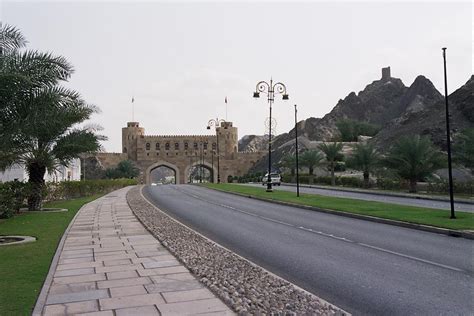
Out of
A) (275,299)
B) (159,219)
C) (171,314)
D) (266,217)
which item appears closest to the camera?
(171,314)

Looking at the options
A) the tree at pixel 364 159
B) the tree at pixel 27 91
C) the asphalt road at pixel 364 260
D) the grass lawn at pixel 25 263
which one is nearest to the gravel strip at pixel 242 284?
the asphalt road at pixel 364 260

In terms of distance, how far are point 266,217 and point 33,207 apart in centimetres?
1098

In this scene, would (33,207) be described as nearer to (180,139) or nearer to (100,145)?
(100,145)

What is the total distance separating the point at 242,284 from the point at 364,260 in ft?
10.6

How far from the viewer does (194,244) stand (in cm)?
1136

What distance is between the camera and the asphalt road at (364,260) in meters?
6.59

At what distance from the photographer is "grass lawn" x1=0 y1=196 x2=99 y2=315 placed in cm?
643

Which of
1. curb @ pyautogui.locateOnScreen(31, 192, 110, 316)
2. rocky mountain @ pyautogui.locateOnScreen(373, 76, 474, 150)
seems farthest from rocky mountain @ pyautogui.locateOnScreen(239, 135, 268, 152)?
curb @ pyautogui.locateOnScreen(31, 192, 110, 316)

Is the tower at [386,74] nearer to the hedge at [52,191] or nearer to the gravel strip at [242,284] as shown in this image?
the hedge at [52,191]

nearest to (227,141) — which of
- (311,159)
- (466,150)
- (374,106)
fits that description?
(374,106)

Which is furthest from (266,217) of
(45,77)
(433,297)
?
(433,297)

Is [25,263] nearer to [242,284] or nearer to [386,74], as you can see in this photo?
[242,284]

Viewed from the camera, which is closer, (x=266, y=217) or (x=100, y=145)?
(x=266, y=217)

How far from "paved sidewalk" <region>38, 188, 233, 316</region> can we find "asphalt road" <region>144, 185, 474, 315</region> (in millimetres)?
1768
